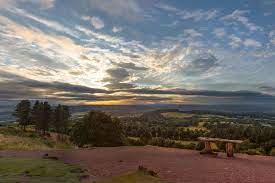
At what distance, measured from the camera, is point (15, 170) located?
2088cm

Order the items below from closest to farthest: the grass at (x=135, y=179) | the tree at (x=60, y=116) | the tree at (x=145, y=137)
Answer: the grass at (x=135, y=179), the tree at (x=145, y=137), the tree at (x=60, y=116)

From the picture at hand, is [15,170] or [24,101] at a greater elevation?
[24,101]

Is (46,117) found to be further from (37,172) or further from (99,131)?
(37,172)

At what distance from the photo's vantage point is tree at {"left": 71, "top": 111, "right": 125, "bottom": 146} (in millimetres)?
43969

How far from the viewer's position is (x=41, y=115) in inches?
3514

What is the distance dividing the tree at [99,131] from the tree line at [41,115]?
1810 inches

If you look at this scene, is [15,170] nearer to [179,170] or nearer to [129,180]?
[129,180]

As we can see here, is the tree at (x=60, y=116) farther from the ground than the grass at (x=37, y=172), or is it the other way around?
the tree at (x=60, y=116)

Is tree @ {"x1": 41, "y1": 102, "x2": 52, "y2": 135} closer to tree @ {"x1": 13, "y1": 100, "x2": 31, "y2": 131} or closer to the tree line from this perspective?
the tree line

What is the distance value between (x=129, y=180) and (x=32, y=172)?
767 cm

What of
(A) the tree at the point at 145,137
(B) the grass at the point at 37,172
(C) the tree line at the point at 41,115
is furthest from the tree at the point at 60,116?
(B) the grass at the point at 37,172

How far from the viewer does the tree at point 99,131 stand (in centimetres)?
4397

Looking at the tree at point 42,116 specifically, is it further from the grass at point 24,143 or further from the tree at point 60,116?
the grass at point 24,143

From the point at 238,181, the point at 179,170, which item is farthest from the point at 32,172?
the point at 238,181
